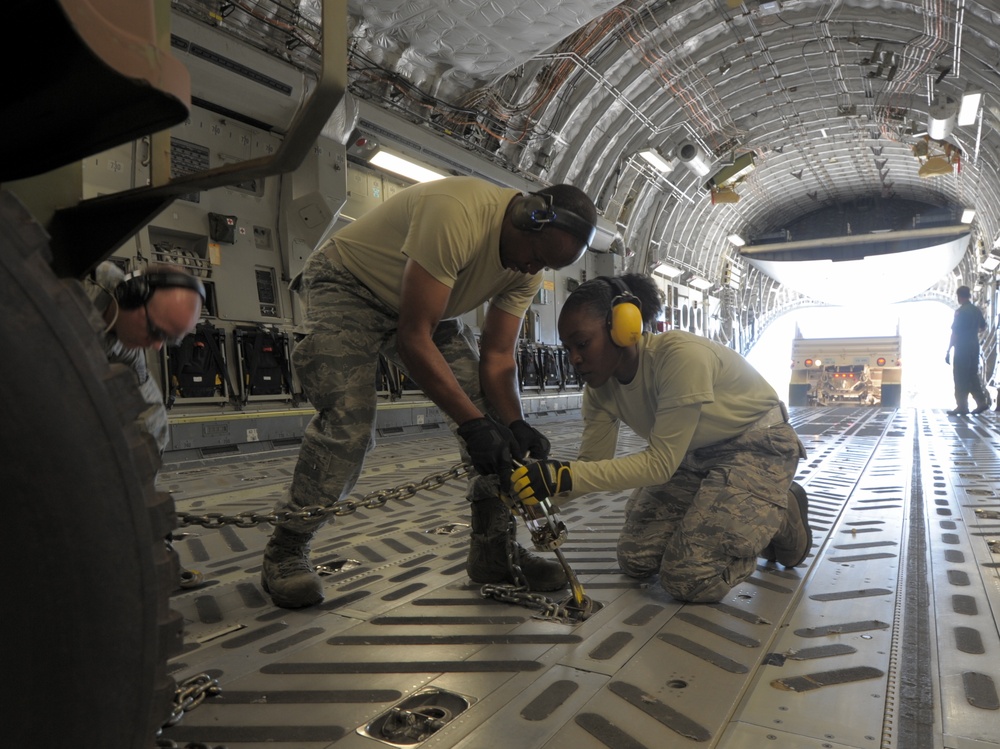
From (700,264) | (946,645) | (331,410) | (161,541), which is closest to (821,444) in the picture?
(946,645)

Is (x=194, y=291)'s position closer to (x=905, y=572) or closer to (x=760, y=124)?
(x=905, y=572)

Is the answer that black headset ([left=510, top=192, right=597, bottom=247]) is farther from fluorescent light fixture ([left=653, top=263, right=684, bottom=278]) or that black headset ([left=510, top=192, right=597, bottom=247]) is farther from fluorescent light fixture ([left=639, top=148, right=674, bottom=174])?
fluorescent light fixture ([left=653, top=263, right=684, bottom=278])

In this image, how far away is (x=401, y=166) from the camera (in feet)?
28.3

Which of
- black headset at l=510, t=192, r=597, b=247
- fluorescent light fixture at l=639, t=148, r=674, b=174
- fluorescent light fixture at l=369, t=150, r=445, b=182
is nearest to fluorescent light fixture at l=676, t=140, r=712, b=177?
fluorescent light fixture at l=639, t=148, r=674, b=174

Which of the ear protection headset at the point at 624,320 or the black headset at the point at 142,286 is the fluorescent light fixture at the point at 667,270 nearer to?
the ear protection headset at the point at 624,320

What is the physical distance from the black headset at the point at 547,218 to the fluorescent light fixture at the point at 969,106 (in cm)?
974

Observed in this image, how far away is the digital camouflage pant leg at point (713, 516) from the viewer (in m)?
2.46

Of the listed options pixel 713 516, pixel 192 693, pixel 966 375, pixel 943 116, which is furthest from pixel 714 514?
pixel 966 375

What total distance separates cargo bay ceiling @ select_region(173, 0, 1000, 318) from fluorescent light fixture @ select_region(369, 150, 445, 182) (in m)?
0.64

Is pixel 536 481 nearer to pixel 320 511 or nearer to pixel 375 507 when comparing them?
pixel 375 507

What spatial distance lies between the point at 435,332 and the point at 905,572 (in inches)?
84.2

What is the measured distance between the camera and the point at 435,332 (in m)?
2.68

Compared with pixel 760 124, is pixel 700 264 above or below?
below

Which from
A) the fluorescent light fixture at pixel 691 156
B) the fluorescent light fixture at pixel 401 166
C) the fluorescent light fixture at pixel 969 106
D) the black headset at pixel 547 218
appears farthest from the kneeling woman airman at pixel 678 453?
the fluorescent light fixture at pixel 691 156
